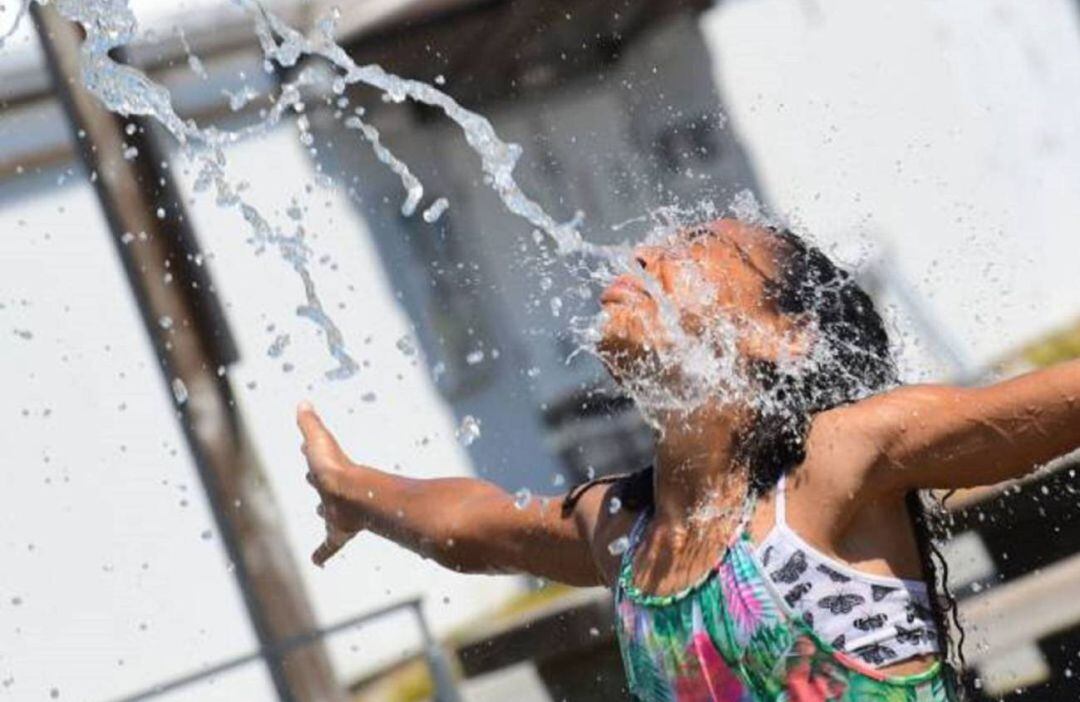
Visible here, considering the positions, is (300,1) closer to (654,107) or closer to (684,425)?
(654,107)

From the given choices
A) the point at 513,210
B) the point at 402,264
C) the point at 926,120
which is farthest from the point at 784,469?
the point at 402,264

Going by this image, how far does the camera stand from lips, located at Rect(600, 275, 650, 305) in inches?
79.7

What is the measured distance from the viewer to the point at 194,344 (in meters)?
4.60

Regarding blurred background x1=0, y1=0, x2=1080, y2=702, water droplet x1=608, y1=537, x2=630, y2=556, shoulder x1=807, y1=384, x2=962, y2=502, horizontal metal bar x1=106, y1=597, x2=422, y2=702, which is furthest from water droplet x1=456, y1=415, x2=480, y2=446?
shoulder x1=807, y1=384, x2=962, y2=502

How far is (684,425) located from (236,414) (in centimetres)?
285

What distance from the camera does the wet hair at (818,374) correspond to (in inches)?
78.5

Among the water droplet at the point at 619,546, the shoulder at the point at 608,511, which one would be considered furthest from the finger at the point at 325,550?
the water droplet at the point at 619,546

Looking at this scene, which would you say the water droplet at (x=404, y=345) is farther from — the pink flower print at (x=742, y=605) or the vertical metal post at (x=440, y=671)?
the pink flower print at (x=742, y=605)

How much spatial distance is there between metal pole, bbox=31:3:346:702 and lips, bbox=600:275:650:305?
2.49m

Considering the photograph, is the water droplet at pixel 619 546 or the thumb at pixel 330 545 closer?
the water droplet at pixel 619 546

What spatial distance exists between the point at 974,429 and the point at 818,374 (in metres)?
0.15

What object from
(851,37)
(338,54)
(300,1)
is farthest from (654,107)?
(338,54)

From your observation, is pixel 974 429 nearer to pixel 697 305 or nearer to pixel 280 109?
pixel 697 305

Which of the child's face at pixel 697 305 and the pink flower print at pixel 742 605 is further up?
the child's face at pixel 697 305
